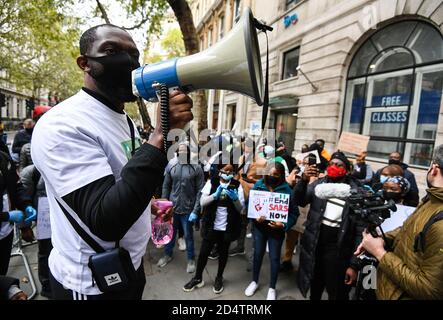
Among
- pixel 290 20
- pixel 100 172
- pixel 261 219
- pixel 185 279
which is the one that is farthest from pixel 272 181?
pixel 290 20

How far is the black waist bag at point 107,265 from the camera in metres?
1.01

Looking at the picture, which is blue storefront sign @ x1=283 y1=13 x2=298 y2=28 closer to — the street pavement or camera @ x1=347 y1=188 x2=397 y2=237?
the street pavement

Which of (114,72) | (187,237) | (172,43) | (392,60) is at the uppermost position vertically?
(172,43)

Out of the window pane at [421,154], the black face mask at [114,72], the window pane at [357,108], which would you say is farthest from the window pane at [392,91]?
the black face mask at [114,72]

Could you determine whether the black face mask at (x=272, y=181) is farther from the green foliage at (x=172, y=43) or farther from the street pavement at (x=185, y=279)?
the green foliage at (x=172, y=43)

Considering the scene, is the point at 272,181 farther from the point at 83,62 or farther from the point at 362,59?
the point at 362,59

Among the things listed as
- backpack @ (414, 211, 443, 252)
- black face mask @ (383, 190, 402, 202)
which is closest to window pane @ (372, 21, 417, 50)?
black face mask @ (383, 190, 402, 202)

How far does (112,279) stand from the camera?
40.8 inches

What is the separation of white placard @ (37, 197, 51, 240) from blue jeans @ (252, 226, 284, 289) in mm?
2590

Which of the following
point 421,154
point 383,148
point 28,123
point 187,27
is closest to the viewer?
point 28,123

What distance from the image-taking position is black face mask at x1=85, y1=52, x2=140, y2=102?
1114 mm

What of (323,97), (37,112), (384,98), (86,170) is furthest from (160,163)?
(323,97)

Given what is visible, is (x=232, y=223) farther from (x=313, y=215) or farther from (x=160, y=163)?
(x=160, y=163)

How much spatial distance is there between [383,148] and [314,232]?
18.8 ft
